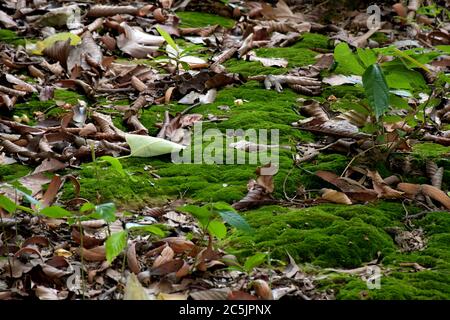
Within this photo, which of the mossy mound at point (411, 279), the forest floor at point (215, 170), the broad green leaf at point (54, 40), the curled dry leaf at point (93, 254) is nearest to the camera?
the mossy mound at point (411, 279)

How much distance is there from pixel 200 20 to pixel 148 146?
2.28 meters

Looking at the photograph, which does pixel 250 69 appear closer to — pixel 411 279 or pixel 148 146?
pixel 148 146

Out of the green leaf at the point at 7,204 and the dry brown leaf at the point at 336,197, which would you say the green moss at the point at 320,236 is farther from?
the green leaf at the point at 7,204

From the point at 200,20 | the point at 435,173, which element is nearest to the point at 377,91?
the point at 435,173

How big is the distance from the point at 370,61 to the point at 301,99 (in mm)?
1004

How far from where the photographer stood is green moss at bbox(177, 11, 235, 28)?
5.10m

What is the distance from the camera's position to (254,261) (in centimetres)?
219

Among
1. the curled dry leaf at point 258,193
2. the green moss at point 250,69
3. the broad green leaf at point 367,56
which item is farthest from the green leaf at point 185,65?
the broad green leaf at point 367,56

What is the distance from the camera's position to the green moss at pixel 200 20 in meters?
5.10

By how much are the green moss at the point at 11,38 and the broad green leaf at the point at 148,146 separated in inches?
63.3

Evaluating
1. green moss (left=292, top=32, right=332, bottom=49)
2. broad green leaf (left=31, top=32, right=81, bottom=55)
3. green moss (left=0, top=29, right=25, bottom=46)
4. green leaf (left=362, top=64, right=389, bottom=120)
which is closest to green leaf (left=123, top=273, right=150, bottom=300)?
green leaf (left=362, top=64, right=389, bottom=120)

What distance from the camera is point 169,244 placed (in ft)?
7.91
